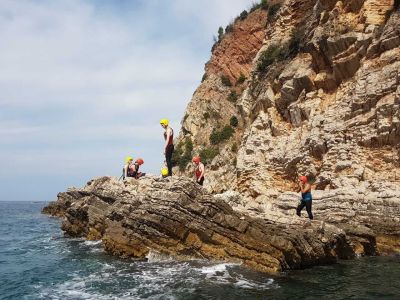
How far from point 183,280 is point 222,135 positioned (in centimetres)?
3887

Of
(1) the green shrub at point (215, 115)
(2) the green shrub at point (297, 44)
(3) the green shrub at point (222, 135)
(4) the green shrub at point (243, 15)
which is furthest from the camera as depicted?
(4) the green shrub at point (243, 15)

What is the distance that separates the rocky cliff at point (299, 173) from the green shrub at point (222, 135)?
8.91 meters

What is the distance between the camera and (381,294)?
12.1m

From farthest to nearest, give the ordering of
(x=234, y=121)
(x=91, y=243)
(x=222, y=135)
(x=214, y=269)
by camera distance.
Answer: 1. (x=234, y=121)
2. (x=222, y=135)
3. (x=91, y=243)
4. (x=214, y=269)

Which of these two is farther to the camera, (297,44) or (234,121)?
(234,121)

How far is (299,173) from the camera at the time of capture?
2759cm

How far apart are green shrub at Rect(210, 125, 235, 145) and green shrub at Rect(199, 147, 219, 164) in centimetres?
110

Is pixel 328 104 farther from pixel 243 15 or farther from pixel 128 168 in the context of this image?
pixel 243 15

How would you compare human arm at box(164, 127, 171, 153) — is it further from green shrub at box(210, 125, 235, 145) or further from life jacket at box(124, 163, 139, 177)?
green shrub at box(210, 125, 235, 145)

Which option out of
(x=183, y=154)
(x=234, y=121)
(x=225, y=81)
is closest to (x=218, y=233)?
(x=234, y=121)

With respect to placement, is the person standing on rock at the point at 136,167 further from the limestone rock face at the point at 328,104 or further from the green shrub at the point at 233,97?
the green shrub at the point at 233,97

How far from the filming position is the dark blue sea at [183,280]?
12312mm

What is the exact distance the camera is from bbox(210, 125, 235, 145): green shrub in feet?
169

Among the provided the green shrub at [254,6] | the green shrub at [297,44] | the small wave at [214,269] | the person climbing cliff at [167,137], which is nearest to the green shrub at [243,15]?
the green shrub at [254,6]
